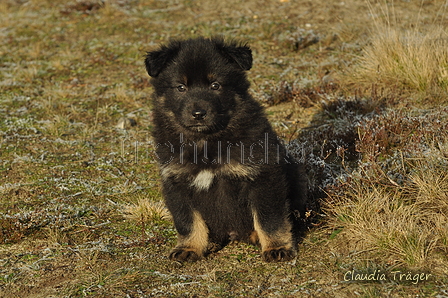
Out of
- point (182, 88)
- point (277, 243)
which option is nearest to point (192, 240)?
point (277, 243)

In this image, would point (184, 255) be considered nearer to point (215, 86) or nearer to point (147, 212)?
point (147, 212)

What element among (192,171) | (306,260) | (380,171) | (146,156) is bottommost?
(146,156)

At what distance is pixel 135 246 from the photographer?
4402mm

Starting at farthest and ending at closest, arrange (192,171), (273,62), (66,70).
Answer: (66,70), (273,62), (192,171)

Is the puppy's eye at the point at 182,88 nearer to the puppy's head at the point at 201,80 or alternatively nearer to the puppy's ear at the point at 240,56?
the puppy's head at the point at 201,80

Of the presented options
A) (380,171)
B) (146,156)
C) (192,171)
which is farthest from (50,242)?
(380,171)

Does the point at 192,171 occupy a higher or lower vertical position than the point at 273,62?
higher

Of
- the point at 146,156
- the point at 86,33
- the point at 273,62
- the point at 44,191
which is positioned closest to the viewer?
the point at 44,191

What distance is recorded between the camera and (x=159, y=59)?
4191mm

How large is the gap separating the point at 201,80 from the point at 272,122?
9.81ft

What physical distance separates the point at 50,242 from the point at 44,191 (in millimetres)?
1212

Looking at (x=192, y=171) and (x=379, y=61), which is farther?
(x=379, y=61)

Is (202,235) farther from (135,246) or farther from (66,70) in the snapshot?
(66,70)

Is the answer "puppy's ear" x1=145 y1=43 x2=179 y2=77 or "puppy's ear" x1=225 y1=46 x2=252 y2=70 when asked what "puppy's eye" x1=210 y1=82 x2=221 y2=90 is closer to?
"puppy's ear" x1=225 y1=46 x2=252 y2=70
